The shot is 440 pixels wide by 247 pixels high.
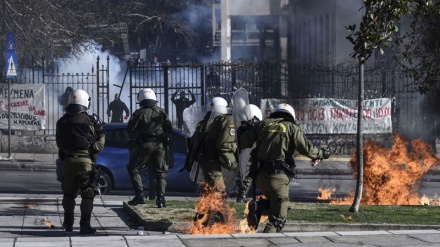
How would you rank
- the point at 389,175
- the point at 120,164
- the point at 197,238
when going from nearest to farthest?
the point at 197,238
the point at 389,175
the point at 120,164

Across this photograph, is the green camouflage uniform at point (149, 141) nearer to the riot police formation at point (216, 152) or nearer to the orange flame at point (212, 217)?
the riot police formation at point (216, 152)

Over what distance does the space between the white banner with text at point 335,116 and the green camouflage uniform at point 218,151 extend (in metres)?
14.5

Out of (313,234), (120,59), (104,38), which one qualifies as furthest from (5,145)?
(120,59)

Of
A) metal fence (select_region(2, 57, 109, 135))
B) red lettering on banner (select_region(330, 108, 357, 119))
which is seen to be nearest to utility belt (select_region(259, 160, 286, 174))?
red lettering on banner (select_region(330, 108, 357, 119))

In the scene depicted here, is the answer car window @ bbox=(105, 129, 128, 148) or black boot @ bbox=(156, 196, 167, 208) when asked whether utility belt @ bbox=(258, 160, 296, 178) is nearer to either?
black boot @ bbox=(156, 196, 167, 208)

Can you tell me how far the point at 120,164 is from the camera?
1731 centimetres

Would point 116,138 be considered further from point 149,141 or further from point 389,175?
point 389,175

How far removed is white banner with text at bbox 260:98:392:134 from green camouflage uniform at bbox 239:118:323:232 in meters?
16.0

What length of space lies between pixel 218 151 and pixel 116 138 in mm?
6126

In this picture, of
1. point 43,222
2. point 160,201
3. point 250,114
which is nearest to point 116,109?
point 160,201

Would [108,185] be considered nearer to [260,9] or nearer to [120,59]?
[260,9]

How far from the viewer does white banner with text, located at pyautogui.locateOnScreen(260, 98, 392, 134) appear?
2644 centimetres

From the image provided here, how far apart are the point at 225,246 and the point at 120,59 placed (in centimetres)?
3941

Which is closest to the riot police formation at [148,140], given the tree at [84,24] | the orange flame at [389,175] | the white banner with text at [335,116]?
the orange flame at [389,175]
